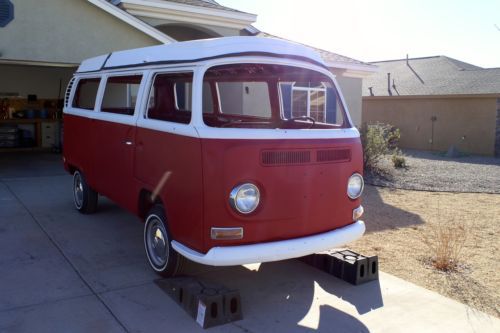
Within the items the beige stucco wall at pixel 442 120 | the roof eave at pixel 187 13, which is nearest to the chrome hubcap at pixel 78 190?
the roof eave at pixel 187 13

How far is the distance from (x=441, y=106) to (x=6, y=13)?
1900 centimetres

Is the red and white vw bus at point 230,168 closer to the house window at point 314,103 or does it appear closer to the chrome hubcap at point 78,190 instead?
the chrome hubcap at point 78,190

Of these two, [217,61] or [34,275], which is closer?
[217,61]

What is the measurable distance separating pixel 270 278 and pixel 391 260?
1.71 m

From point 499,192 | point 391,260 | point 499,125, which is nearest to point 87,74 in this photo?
point 391,260

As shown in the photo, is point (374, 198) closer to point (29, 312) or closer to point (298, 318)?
point (298, 318)

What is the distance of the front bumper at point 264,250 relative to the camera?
384 centimetres

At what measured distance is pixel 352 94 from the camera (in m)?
18.0

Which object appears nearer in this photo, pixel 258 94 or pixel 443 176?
pixel 443 176

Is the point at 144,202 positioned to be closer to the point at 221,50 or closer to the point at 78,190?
the point at 221,50

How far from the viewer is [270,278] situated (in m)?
5.03

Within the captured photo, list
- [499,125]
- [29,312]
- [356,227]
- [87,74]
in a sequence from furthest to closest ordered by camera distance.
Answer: [499,125]
[87,74]
[356,227]
[29,312]

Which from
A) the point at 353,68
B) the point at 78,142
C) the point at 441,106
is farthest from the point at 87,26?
the point at 441,106

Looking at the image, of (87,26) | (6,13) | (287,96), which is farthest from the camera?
(287,96)
